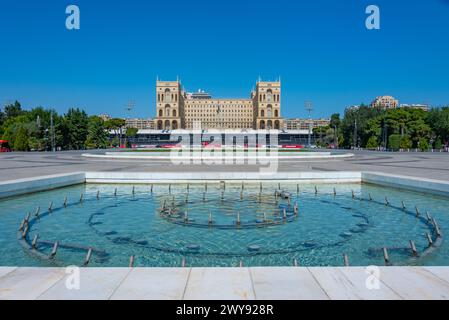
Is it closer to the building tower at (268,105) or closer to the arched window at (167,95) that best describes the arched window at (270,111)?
the building tower at (268,105)

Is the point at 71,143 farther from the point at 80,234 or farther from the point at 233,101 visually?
the point at 233,101

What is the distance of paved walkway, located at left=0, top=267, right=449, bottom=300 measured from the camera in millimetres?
4012

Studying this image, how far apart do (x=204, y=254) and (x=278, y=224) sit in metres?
2.82

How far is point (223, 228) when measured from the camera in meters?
8.88

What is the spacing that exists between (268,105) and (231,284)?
124 m

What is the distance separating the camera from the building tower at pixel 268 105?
125137mm

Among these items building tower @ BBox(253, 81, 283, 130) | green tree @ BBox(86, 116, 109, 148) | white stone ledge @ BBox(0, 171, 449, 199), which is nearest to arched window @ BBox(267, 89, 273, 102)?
building tower @ BBox(253, 81, 283, 130)

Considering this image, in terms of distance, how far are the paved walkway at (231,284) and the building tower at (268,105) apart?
121m

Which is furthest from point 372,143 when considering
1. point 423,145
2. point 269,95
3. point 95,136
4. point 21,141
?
→ point 269,95

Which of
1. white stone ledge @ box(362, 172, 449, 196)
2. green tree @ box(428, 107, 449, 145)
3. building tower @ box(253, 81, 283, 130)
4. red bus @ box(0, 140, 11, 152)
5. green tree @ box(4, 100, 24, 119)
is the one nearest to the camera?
white stone ledge @ box(362, 172, 449, 196)

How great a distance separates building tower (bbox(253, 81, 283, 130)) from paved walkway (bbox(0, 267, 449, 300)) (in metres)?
121

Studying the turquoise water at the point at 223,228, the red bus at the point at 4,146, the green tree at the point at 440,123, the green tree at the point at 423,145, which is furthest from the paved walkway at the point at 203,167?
the green tree at the point at 440,123

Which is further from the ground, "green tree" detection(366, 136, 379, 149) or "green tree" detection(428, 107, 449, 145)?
"green tree" detection(428, 107, 449, 145)

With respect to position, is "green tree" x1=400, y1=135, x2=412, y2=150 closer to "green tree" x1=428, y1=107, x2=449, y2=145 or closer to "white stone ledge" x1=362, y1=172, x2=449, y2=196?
"green tree" x1=428, y1=107, x2=449, y2=145
